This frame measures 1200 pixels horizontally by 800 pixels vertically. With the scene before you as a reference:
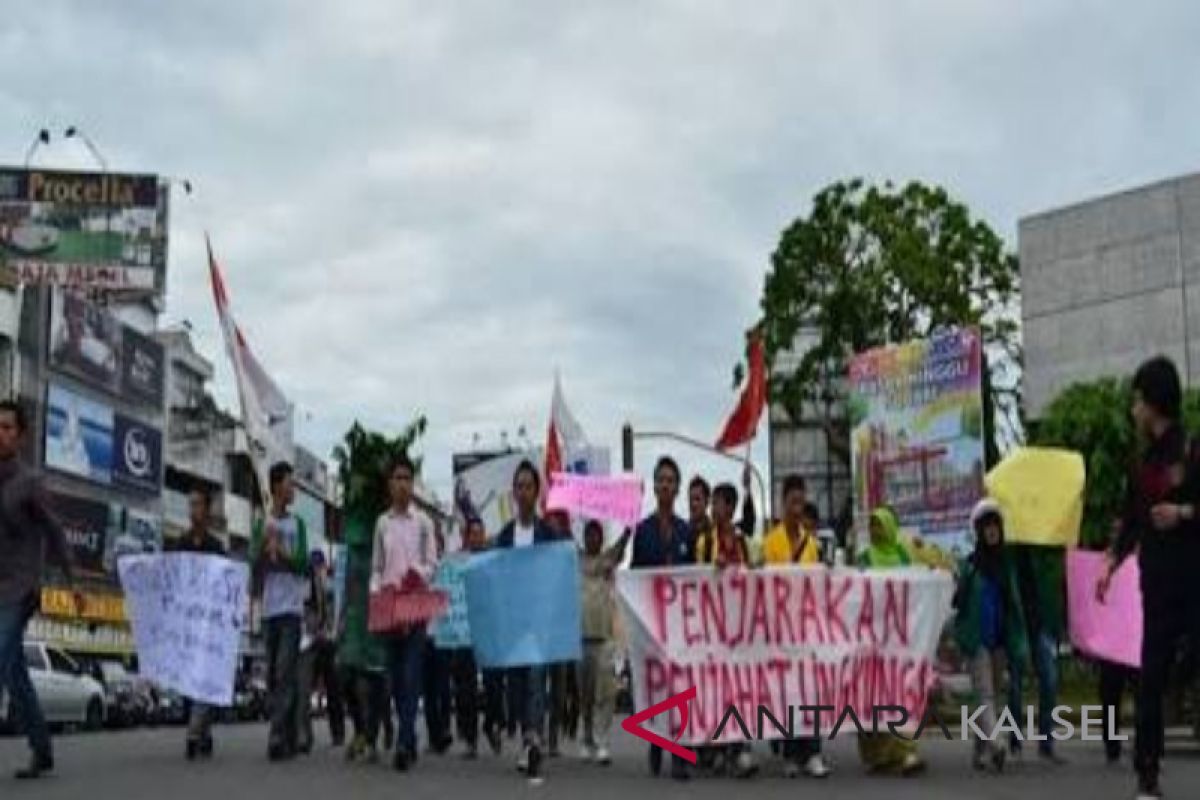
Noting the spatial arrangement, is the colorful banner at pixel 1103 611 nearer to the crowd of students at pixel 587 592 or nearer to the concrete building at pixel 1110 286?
the crowd of students at pixel 587 592

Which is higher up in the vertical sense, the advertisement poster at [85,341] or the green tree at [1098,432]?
the advertisement poster at [85,341]

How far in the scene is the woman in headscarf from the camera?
12094 mm

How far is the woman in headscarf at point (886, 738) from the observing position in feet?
39.7

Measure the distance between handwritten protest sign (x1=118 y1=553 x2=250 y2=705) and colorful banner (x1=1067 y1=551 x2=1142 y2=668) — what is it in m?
5.88

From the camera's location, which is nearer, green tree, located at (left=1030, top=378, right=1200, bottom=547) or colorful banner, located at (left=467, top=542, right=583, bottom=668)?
colorful banner, located at (left=467, top=542, right=583, bottom=668)

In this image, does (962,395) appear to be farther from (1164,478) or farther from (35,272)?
(35,272)

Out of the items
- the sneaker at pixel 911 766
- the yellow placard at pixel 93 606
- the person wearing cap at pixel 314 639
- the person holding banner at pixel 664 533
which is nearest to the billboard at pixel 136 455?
the yellow placard at pixel 93 606

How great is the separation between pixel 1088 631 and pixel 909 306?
40358 mm

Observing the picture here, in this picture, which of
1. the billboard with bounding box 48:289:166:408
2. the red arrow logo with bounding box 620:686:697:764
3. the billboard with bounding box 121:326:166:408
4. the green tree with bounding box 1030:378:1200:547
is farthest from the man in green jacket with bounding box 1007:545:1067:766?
the billboard with bounding box 121:326:166:408

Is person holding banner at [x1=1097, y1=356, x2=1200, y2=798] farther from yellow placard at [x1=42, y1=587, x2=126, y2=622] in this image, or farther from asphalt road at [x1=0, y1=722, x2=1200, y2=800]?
yellow placard at [x1=42, y1=587, x2=126, y2=622]

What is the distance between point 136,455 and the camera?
73.1 metres

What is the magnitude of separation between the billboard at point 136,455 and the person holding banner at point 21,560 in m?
60.7

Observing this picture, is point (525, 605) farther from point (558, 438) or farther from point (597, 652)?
point (558, 438)

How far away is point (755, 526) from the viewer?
14.3 metres
